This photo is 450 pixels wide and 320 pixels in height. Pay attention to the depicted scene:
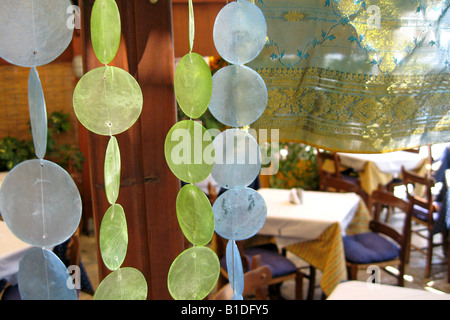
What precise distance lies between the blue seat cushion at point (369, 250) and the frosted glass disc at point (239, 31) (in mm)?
2832

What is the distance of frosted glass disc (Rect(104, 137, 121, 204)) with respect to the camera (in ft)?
1.53

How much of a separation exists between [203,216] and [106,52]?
23 centimetres

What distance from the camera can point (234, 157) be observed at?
20.6 inches

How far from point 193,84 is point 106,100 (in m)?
0.10

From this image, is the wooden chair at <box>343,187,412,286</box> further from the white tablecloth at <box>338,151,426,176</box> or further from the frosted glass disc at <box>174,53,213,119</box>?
the frosted glass disc at <box>174,53,213,119</box>

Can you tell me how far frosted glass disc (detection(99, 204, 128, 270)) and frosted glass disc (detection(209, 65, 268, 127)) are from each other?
0.18m

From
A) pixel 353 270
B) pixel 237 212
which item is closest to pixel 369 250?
pixel 353 270

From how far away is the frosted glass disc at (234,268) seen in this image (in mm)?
552

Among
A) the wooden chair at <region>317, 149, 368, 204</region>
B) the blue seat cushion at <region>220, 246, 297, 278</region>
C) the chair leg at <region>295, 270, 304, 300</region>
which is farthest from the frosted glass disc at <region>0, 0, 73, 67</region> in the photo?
the wooden chair at <region>317, 149, 368, 204</region>

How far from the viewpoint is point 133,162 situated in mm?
615

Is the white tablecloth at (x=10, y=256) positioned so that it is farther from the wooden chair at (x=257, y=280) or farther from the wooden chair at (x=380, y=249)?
the wooden chair at (x=380, y=249)

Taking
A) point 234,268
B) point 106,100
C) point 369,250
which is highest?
point 106,100

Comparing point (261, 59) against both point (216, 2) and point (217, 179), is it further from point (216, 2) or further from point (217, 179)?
point (217, 179)

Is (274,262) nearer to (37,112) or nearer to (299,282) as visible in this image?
(299,282)
